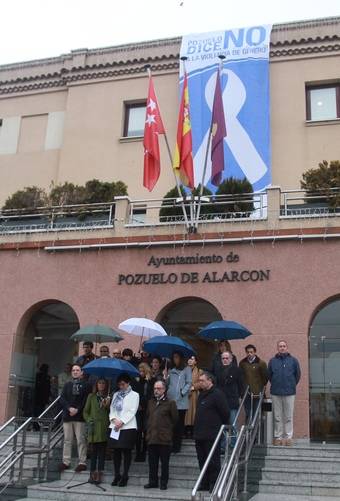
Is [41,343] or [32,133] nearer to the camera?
[41,343]

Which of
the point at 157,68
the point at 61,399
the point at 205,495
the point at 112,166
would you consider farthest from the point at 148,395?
the point at 157,68

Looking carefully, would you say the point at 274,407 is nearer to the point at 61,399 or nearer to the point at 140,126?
the point at 61,399

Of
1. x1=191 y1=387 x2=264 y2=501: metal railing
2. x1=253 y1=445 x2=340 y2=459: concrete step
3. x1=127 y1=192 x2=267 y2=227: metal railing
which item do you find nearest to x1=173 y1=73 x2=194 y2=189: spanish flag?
x1=127 y1=192 x2=267 y2=227: metal railing

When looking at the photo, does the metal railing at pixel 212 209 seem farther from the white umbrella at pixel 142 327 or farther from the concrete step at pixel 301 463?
the concrete step at pixel 301 463

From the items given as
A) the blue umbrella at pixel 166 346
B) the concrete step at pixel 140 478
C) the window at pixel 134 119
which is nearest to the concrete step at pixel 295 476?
the concrete step at pixel 140 478

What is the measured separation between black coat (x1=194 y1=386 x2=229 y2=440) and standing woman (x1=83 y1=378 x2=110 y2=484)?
1.75 m

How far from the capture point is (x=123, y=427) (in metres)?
9.88

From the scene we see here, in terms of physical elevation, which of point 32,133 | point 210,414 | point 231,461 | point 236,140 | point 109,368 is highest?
point 32,133

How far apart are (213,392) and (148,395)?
5.74 ft

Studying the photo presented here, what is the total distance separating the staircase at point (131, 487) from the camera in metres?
9.09

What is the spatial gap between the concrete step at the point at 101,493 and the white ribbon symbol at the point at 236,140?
11.6 m

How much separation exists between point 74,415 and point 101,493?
1817 mm

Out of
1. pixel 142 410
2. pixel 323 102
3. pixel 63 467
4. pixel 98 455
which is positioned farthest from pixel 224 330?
pixel 323 102

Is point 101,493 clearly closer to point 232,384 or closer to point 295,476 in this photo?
point 232,384
